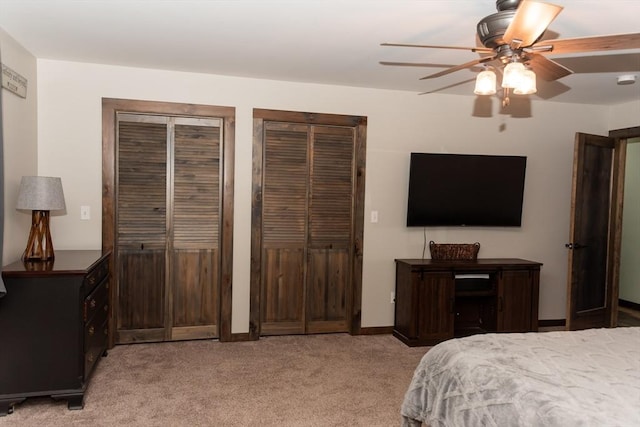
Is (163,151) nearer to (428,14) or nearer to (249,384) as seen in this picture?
(249,384)

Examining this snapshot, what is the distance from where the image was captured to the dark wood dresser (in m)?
2.97

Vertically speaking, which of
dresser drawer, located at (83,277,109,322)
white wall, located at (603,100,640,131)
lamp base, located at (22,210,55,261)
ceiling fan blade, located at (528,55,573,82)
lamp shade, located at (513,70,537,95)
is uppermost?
white wall, located at (603,100,640,131)

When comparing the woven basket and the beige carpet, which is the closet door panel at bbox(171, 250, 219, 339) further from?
the woven basket

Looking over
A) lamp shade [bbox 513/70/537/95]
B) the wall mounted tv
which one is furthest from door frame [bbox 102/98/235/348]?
lamp shade [bbox 513/70/537/95]

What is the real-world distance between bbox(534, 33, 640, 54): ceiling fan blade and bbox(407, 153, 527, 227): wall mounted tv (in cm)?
245

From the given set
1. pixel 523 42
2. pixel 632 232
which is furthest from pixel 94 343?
pixel 632 232

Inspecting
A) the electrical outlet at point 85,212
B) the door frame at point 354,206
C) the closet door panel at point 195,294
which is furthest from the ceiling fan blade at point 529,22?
the electrical outlet at point 85,212

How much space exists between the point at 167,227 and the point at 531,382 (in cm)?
332

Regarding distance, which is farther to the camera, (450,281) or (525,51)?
(450,281)

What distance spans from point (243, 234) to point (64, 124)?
5.89 ft

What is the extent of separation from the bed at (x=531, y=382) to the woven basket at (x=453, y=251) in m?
2.19

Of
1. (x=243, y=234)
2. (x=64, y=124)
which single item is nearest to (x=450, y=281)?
(x=243, y=234)

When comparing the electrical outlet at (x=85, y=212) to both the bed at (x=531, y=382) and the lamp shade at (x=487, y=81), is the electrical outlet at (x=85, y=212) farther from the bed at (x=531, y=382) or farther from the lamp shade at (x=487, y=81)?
the lamp shade at (x=487, y=81)

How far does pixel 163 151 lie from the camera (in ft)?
14.1
